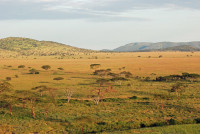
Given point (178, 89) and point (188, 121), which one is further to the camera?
point (178, 89)

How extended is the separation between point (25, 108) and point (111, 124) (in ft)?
51.5

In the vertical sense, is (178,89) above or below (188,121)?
above

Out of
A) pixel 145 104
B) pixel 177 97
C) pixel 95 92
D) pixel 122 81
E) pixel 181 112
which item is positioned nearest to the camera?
pixel 181 112

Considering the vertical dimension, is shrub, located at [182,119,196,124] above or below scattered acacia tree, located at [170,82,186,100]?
below

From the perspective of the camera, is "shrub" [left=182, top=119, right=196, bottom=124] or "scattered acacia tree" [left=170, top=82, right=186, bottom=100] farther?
"scattered acacia tree" [left=170, top=82, right=186, bottom=100]

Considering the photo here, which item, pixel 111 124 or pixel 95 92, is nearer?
pixel 111 124

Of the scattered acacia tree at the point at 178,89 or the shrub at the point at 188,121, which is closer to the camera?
the shrub at the point at 188,121

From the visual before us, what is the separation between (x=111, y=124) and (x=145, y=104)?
12517 millimetres

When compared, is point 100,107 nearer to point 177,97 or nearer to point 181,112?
point 181,112

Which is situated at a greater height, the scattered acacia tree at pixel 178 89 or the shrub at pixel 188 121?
the scattered acacia tree at pixel 178 89

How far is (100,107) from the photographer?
38281 mm

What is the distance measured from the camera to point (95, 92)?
51.5m

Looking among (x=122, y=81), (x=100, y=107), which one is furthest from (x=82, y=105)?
(x=122, y=81)

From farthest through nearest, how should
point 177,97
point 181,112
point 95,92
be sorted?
point 95,92 → point 177,97 → point 181,112
